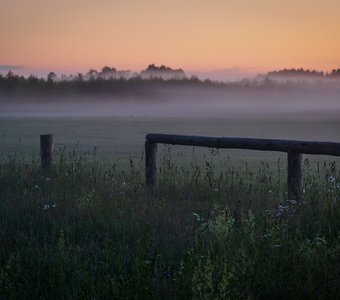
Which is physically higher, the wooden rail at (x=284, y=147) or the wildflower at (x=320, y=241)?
the wooden rail at (x=284, y=147)

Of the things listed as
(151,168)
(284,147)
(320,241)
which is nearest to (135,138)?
(151,168)

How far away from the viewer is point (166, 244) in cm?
718

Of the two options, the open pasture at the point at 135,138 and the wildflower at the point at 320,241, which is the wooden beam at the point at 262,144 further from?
the wildflower at the point at 320,241

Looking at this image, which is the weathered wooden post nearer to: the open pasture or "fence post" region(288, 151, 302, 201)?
the open pasture

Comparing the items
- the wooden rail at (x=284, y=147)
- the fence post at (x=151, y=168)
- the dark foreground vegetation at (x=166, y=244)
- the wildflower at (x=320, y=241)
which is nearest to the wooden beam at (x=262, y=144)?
the wooden rail at (x=284, y=147)

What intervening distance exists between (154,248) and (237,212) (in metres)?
2.22

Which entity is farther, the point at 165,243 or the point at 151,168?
the point at 151,168

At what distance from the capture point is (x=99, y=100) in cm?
19862

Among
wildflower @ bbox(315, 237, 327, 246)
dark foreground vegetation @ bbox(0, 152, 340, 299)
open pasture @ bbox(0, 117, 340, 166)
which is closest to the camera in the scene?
dark foreground vegetation @ bbox(0, 152, 340, 299)

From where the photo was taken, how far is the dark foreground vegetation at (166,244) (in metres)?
5.67

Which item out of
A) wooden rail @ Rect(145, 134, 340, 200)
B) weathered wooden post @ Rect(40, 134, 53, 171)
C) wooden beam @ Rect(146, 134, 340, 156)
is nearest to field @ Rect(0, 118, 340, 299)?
wooden rail @ Rect(145, 134, 340, 200)

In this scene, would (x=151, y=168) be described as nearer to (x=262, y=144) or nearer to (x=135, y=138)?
(x=262, y=144)

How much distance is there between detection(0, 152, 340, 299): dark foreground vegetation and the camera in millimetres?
5672

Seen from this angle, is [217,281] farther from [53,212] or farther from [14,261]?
[53,212]
